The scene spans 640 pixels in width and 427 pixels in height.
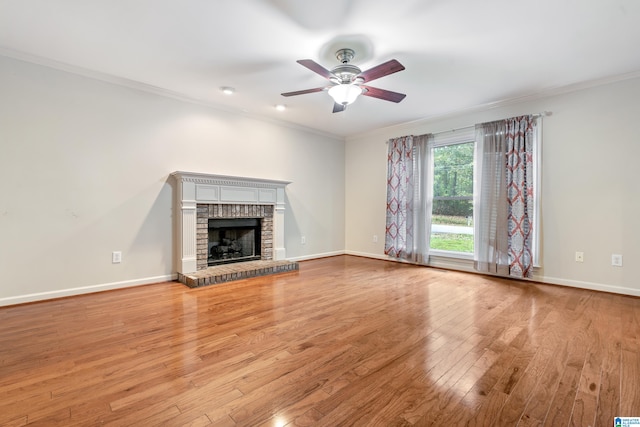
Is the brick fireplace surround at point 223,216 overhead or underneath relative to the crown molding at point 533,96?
underneath

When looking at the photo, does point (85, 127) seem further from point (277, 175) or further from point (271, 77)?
point (277, 175)

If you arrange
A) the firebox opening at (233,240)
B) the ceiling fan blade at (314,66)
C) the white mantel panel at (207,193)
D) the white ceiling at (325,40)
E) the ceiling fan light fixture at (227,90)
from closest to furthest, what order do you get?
1. the white ceiling at (325,40)
2. the ceiling fan blade at (314,66)
3. the ceiling fan light fixture at (227,90)
4. the white mantel panel at (207,193)
5. the firebox opening at (233,240)

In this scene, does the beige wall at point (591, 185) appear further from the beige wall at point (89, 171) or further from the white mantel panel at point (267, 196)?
the beige wall at point (89, 171)

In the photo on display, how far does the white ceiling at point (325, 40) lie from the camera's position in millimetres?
2172

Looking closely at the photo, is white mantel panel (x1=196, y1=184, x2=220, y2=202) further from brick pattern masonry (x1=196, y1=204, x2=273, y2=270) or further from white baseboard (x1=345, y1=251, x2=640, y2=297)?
white baseboard (x1=345, y1=251, x2=640, y2=297)

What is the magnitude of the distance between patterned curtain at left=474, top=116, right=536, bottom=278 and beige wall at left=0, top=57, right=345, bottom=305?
3.62m

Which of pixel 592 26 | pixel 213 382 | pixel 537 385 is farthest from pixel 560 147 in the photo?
pixel 213 382

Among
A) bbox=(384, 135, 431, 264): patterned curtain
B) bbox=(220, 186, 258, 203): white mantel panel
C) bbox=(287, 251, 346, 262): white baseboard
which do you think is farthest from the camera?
bbox=(287, 251, 346, 262): white baseboard

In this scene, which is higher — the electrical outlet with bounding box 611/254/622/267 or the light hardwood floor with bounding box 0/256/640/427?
the electrical outlet with bounding box 611/254/622/267

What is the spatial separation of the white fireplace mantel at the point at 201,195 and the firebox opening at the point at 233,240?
1.27ft

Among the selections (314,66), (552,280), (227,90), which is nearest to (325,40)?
(314,66)

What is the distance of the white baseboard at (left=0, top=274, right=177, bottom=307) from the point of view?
282 cm

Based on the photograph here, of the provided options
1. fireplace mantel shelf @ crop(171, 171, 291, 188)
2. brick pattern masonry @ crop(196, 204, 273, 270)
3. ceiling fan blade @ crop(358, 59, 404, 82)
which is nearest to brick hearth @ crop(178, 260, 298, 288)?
brick pattern masonry @ crop(196, 204, 273, 270)

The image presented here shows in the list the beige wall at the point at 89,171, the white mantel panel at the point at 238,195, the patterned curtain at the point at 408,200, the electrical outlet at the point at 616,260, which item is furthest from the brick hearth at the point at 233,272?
the electrical outlet at the point at 616,260
